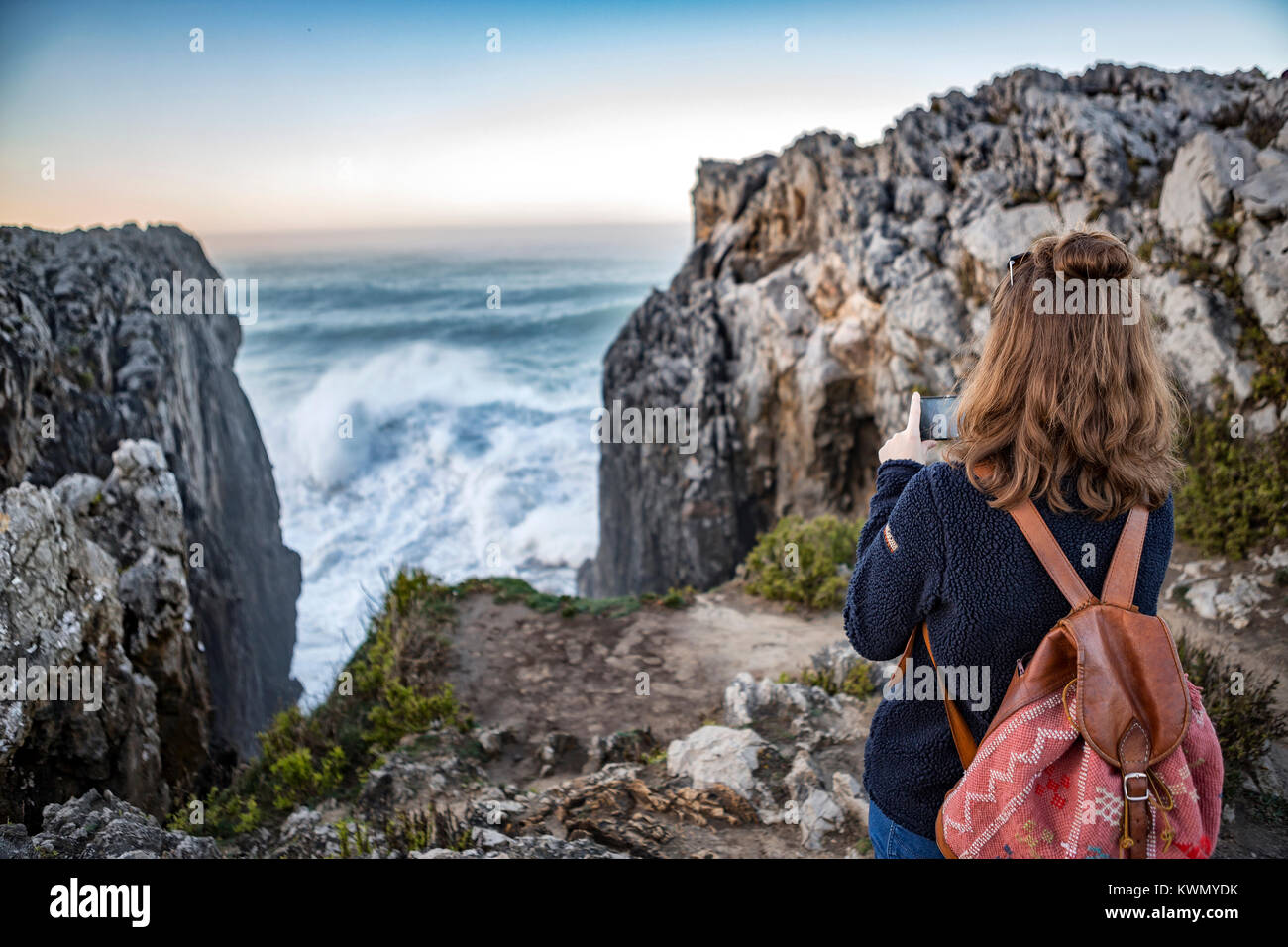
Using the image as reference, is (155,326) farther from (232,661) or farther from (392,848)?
(392,848)

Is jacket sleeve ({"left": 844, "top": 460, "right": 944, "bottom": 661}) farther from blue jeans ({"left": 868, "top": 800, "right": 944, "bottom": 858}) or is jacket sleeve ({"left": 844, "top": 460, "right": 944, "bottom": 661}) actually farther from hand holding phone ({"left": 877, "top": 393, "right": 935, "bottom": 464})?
blue jeans ({"left": 868, "top": 800, "right": 944, "bottom": 858})

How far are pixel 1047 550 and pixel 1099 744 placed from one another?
1.29 feet

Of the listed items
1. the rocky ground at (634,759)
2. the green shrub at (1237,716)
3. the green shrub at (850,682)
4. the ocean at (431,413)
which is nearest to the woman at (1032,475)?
the rocky ground at (634,759)

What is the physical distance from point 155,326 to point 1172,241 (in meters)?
16.5

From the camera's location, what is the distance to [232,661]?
15.4 m

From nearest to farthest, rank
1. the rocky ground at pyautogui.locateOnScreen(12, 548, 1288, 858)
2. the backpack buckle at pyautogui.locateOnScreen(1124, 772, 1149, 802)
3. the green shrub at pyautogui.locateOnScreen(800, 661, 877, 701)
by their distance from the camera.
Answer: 1. the backpack buckle at pyautogui.locateOnScreen(1124, 772, 1149, 802)
2. the rocky ground at pyautogui.locateOnScreen(12, 548, 1288, 858)
3. the green shrub at pyautogui.locateOnScreen(800, 661, 877, 701)

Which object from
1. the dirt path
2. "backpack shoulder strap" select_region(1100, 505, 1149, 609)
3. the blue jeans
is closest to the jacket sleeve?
"backpack shoulder strap" select_region(1100, 505, 1149, 609)

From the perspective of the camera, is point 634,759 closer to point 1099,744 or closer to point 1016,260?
point 1099,744

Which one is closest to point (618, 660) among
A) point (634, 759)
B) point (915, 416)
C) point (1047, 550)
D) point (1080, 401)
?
point (634, 759)

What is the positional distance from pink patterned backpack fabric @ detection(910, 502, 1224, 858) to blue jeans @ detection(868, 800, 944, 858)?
0.26m

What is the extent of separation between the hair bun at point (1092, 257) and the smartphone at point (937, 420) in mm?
447

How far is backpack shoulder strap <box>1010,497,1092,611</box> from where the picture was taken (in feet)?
5.28
